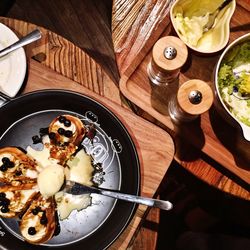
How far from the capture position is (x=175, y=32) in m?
1.12

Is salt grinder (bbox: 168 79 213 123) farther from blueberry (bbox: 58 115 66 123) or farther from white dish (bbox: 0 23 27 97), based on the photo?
white dish (bbox: 0 23 27 97)

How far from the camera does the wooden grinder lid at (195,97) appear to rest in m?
1.04

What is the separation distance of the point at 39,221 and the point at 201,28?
0.68 metres

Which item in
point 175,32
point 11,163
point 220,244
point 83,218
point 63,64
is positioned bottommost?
point 220,244

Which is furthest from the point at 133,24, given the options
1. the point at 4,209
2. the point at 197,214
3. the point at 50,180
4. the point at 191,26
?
the point at 197,214

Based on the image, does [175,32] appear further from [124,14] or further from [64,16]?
[64,16]

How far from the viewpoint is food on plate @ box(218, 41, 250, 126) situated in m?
1.10

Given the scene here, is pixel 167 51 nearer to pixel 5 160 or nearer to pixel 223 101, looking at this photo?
pixel 223 101

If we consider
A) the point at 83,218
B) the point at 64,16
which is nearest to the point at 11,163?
the point at 83,218

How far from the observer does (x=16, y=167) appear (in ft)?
3.51

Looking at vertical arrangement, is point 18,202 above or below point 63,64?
below

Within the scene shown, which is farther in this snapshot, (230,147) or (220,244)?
(220,244)

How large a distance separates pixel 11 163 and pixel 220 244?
0.85 meters

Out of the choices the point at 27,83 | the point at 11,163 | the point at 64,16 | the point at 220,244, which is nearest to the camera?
the point at 11,163
